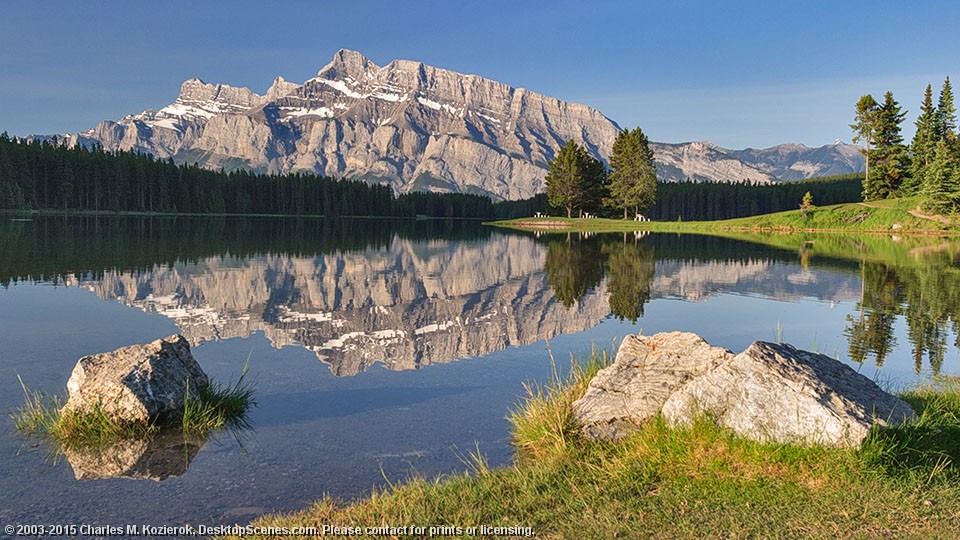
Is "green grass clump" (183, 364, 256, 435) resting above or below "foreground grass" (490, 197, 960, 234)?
below

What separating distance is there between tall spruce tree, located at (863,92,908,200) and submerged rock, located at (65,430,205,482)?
114262 millimetres

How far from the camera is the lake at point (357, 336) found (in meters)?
8.37

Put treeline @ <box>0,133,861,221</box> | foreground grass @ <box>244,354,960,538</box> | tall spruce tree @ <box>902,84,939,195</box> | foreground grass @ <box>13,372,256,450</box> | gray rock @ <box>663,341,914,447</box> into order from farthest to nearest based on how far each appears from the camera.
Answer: treeline @ <box>0,133,861,221</box>
tall spruce tree @ <box>902,84,939,195</box>
foreground grass @ <box>13,372,256,450</box>
gray rock @ <box>663,341,914,447</box>
foreground grass @ <box>244,354,960,538</box>

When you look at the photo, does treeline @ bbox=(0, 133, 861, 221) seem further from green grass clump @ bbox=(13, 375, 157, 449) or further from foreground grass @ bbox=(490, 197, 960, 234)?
green grass clump @ bbox=(13, 375, 157, 449)

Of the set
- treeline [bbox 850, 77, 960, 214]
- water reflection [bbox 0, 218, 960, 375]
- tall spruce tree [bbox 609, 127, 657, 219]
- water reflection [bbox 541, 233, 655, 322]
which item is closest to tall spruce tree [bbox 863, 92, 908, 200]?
treeline [bbox 850, 77, 960, 214]

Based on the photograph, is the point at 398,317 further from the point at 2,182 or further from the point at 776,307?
the point at 2,182

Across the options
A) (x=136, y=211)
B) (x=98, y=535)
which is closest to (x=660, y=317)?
(x=98, y=535)

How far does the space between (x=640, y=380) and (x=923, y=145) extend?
355ft

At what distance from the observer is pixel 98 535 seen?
6.86m

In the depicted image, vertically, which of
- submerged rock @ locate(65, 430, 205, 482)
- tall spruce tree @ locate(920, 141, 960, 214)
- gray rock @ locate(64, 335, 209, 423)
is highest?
tall spruce tree @ locate(920, 141, 960, 214)

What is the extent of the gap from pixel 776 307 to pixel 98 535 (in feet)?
77.9

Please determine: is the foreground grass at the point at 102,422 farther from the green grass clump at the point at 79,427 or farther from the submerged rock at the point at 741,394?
the submerged rock at the point at 741,394

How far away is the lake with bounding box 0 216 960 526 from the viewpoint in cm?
837

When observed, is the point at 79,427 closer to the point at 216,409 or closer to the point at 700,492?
the point at 216,409
